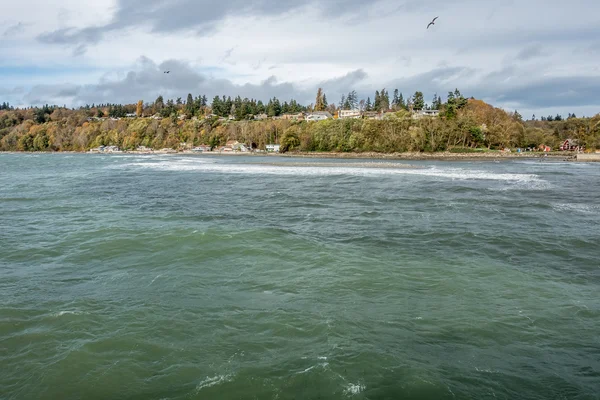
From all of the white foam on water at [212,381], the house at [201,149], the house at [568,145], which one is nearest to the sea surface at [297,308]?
the white foam on water at [212,381]

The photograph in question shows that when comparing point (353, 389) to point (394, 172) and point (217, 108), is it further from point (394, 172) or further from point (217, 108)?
point (217, 108)

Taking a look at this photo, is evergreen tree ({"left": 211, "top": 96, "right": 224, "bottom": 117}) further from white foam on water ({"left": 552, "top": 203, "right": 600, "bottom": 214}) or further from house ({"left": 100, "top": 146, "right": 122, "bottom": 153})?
white foam on water ({"left": 552, "top": 203, "right": 600, "bottom": 214})

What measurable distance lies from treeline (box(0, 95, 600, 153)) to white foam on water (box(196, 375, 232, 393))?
10068 cm

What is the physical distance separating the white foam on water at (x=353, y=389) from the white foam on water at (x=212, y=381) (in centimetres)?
193

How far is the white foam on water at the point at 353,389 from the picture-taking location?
20.3 feet

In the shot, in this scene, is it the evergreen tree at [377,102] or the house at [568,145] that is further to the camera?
the evergreen tree at [377,102]

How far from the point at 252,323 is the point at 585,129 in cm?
12847

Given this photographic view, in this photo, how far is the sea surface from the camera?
652cm

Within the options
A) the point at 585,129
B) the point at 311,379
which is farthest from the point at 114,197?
the point at 585,129

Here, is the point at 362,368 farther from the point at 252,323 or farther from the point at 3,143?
the point at 3,143

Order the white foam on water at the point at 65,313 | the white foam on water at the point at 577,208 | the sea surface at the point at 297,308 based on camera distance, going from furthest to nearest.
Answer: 1. the white foam on water at the point at 577,208
2. the white foam on water at the point at 65,313
3. the sea surface at the point at 297,308

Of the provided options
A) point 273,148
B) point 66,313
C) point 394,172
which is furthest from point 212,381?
point 273,148

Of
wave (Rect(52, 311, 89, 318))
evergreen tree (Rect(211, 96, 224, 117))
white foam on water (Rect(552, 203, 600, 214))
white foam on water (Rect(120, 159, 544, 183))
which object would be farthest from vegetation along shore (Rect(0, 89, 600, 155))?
wave (Rect(52, 311, 89, 318))

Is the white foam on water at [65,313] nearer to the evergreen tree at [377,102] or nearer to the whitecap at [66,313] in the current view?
the whitecap at [66,313]
